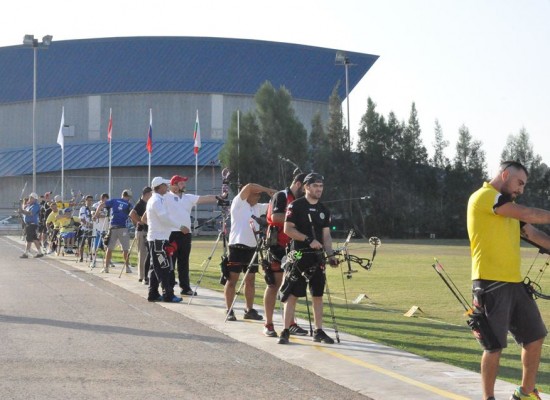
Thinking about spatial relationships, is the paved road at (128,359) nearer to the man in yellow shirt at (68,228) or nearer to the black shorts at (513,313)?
the black shorts at (513,313)

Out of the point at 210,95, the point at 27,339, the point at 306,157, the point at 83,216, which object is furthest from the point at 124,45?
the point at 27,339

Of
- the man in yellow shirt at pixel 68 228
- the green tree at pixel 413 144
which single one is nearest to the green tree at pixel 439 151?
the green tree at pixel 413 144

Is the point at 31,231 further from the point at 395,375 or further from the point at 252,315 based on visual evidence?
the point at 395,375

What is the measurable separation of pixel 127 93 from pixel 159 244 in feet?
268

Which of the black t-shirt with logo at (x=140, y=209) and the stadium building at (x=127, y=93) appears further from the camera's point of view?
the stadium building at (x=127, y=93)

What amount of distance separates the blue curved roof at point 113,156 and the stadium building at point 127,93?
115 mm

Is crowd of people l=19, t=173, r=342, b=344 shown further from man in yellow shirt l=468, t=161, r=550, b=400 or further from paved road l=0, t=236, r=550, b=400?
man in yellow shirt l=468, t=161, r=550, b=400

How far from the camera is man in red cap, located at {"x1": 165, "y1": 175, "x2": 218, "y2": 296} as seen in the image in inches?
712

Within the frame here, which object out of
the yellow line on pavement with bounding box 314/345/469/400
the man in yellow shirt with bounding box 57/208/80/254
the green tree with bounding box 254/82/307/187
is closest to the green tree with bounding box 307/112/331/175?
the green tree with bounding box 254/82/307/187

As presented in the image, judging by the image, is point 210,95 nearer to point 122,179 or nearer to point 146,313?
point 122,179

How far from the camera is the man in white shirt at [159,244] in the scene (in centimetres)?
1761

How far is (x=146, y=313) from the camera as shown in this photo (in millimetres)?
15672

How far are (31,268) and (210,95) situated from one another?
238ft

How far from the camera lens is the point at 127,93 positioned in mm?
98188
